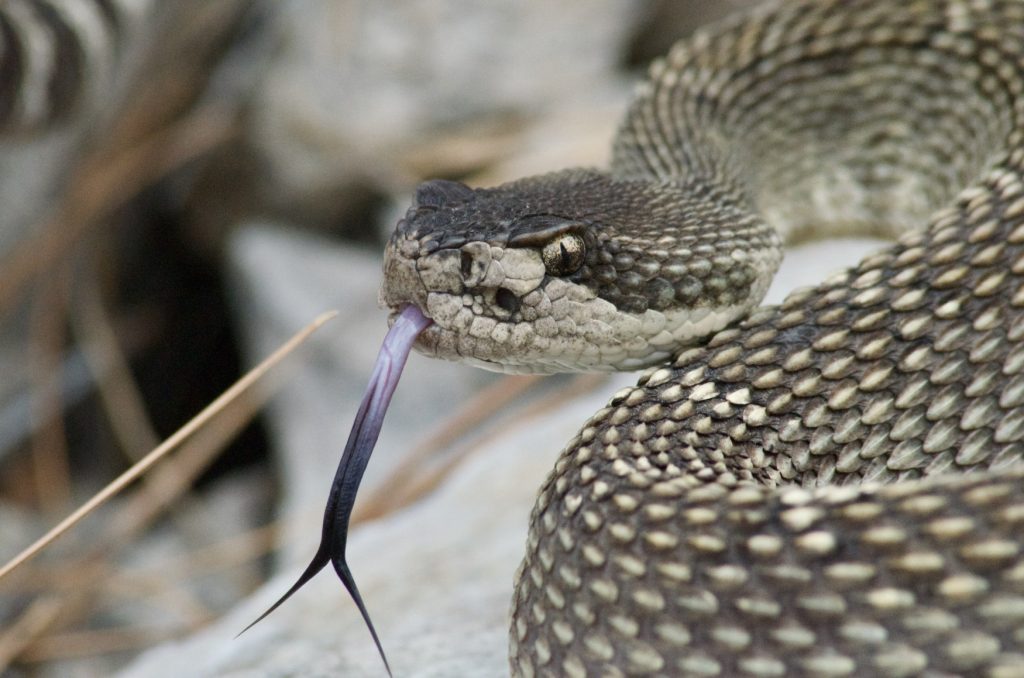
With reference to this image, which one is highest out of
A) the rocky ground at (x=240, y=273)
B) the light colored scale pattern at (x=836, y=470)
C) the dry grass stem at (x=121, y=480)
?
the rocky ground at (x=240, y=273)

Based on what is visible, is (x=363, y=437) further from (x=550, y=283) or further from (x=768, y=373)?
(x=768, y=373)

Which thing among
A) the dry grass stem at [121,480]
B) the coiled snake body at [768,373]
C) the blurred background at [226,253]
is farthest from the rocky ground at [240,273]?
the coiled snake body at [768,373]

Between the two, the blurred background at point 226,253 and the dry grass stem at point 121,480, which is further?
the blurred background at point 226,253

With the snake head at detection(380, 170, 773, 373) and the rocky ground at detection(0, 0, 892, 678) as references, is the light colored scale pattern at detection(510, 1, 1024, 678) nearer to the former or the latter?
the snake head at detection(380, 170, 773, 373)

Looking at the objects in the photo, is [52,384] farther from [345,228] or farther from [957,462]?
[957,462]

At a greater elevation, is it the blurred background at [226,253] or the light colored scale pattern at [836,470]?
the blurred background at [226,253]

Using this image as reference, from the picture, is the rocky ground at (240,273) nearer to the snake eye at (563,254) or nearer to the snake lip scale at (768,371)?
the snake lip scale at (768,371)

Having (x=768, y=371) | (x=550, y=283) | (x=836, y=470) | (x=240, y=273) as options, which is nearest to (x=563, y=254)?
(x=550, y=283)

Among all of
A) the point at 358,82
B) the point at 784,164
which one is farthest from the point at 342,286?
the point at 784,164
